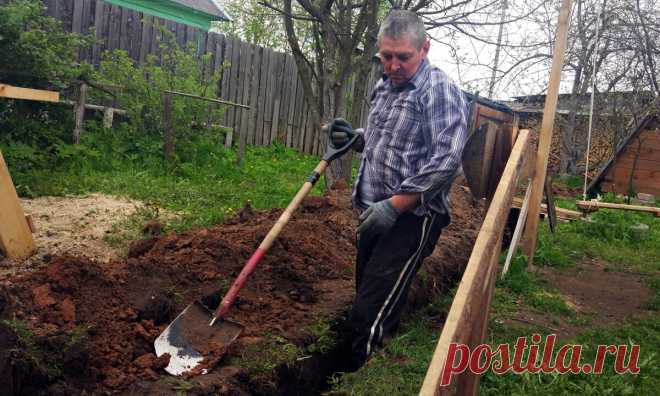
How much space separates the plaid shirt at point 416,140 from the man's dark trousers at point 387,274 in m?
0.12

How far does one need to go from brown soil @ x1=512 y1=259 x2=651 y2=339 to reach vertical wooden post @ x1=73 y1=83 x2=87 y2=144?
5.95 m

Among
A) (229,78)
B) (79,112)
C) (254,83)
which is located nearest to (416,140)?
(79,112)

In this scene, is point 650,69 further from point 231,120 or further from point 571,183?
point 231,120


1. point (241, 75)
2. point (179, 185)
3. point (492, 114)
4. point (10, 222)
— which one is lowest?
point (10, 222)

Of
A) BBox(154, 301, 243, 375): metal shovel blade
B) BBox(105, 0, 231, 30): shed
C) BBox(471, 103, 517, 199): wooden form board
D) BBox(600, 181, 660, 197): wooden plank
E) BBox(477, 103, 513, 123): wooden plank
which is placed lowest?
BBox(154, 301, 243, 375): metal shovel blade

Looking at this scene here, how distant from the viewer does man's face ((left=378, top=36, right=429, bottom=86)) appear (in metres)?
3.07

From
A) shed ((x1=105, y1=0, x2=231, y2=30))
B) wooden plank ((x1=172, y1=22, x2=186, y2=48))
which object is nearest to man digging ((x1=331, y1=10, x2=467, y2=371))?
wooden plank ((x1=172, y1=22, x2=186, y2=48))

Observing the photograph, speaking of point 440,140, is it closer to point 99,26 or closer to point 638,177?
point 99,26

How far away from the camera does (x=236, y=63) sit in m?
11.3

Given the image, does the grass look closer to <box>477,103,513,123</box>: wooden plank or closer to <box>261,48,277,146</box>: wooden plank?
<box>261,48,277,146</box>: wooden plank

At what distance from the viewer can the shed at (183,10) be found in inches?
628

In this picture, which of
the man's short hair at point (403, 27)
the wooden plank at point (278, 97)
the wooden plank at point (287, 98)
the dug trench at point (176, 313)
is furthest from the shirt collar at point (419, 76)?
the wooden plank at point (287, 98)

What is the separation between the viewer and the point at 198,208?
6.28 m

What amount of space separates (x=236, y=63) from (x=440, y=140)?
8.95 meters
